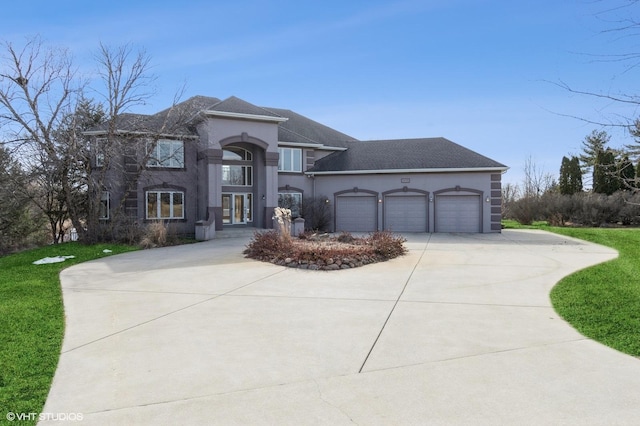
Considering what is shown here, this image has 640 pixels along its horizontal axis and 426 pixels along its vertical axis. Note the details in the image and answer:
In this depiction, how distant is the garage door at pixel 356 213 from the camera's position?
82.8ft

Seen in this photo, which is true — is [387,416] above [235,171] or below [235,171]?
below

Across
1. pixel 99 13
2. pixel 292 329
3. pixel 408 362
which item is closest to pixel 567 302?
Answer: pixel 408 362

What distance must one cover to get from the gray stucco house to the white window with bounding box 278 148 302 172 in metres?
0.06

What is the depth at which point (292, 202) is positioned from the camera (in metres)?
24.9

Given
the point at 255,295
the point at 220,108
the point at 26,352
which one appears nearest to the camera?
the point at 26,352

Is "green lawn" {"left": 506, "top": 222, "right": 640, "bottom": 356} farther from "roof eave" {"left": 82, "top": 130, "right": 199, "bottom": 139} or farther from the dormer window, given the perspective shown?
the dormer window

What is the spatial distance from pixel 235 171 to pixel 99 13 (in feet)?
39.6

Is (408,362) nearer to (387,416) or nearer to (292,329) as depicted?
(387,416)

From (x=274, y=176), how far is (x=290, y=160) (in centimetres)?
283

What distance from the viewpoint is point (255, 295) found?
7.92 m

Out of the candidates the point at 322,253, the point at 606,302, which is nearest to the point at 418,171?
the point at 322,253

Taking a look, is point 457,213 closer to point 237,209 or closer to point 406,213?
point 406,213

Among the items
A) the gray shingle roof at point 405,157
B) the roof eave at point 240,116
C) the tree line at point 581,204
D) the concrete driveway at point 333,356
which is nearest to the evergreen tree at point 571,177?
the tree line at point 581,204

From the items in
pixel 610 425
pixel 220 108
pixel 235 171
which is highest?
pixel 220 108
